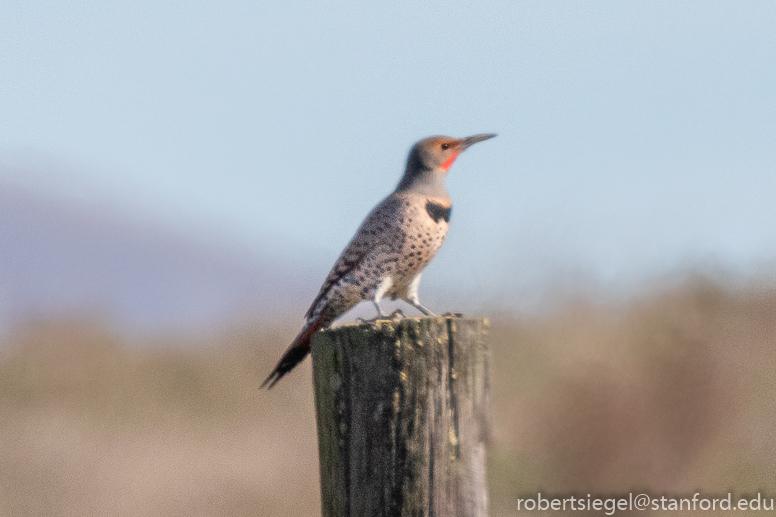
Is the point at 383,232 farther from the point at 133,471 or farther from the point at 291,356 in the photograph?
the point at 133,471

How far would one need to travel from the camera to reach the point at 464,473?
2.33 metres

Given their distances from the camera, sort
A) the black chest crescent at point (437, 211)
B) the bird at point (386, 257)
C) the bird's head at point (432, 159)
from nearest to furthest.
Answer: the bird at point (386, 257) → the black chest crescent at point (437, 211) → the bird's head at point (432, 159)

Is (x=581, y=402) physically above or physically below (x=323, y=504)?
below

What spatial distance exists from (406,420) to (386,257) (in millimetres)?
1939

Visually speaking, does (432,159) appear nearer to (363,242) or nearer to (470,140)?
(470,140)

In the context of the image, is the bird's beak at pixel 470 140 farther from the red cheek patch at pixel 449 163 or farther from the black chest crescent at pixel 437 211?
the black chest crescent at pixel 437 211

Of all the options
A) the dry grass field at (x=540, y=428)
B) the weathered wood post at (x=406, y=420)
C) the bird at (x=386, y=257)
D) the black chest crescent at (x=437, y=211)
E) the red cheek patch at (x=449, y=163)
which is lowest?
the dry grass field at (x=540, y=428)

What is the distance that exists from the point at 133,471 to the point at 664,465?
4.18m

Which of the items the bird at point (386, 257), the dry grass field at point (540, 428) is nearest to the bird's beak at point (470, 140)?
the bird at point (386, 257)

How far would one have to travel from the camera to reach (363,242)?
432cm

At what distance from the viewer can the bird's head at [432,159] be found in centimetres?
459

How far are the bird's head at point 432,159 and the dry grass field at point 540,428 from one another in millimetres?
2302

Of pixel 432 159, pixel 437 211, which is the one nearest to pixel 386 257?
pixel 437 211

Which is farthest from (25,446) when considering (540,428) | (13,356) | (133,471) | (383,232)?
(383,232)
